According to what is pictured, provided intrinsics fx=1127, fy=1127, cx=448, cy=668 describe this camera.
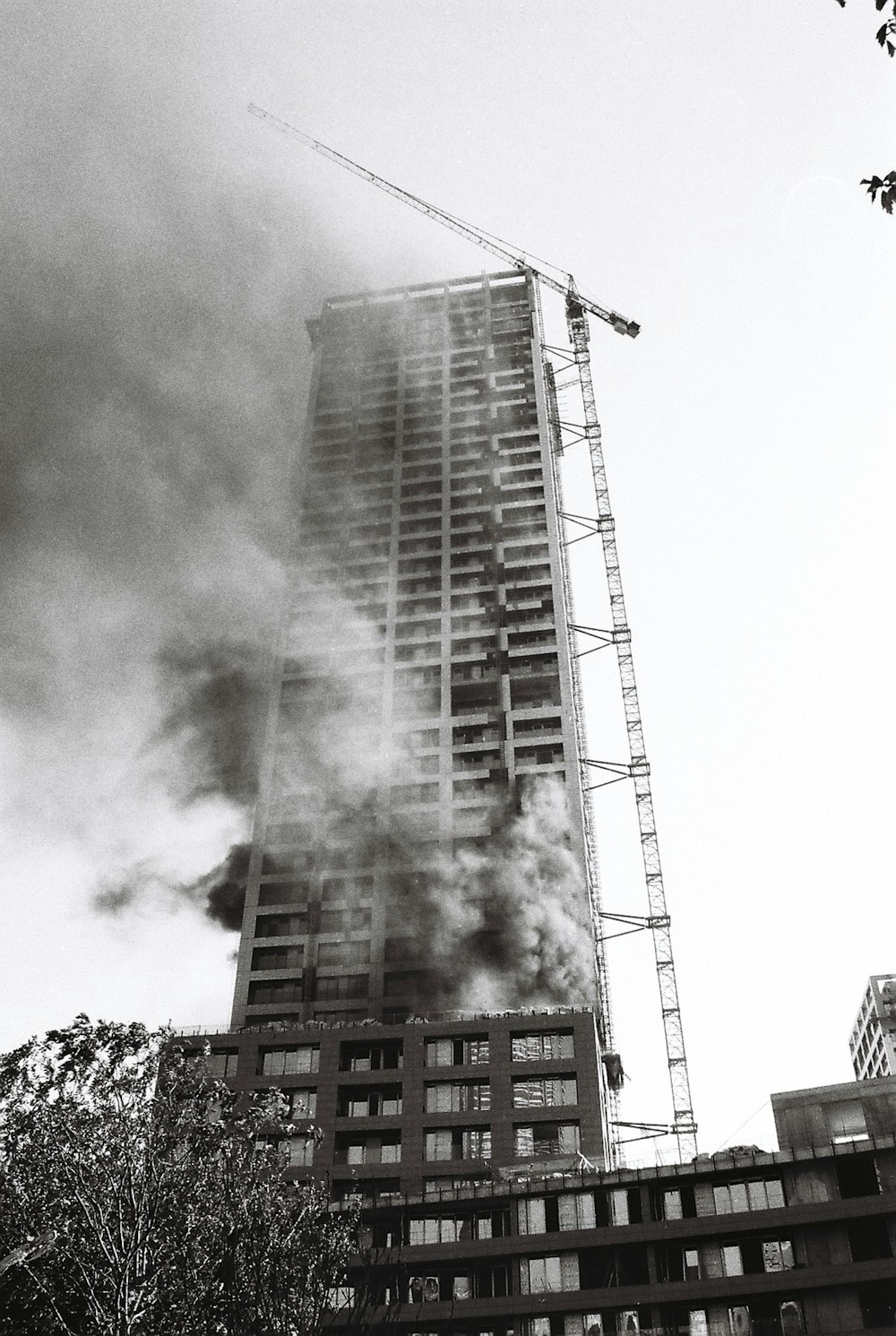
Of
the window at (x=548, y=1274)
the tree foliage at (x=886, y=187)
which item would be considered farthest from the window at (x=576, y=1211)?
the tree foliage at (x=886, y=187)

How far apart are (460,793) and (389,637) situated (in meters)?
23.3

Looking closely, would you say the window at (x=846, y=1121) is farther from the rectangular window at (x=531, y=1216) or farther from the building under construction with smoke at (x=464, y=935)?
the rectangular window at (x=531, y=1216)

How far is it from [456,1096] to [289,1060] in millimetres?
14457

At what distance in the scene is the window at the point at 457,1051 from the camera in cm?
8694

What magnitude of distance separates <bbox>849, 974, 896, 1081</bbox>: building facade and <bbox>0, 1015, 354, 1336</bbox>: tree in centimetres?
12236

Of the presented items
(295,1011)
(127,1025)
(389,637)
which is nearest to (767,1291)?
(127,1025)

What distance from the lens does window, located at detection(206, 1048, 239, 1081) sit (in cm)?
9162

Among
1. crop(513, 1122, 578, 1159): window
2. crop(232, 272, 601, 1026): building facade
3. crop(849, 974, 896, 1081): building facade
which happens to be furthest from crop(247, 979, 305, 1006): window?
crop(849, 974, 896, 1081): building facade

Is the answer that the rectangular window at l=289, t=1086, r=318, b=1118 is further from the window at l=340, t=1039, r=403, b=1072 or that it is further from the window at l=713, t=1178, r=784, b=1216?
the window at l=713, t=1178, r=784, b=1216

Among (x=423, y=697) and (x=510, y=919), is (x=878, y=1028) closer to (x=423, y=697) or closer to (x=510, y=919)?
Answer: (x=510, y=919)

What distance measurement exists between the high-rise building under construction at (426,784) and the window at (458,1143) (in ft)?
0.45

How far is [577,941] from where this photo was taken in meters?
107

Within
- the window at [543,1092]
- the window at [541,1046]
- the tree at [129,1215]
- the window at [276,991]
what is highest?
the window at [276,991]

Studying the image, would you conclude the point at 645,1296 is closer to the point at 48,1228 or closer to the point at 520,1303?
Answer: the point at 520,1303
